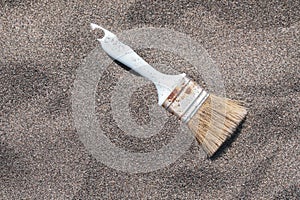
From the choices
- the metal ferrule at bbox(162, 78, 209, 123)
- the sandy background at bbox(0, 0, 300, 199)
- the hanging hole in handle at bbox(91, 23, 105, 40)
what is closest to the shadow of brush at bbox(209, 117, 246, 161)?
the sandy background at bbox(0, 0, 300, 199)

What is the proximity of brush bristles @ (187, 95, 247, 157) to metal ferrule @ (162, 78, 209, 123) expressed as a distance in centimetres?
2

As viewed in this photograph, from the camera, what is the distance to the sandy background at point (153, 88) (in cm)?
126

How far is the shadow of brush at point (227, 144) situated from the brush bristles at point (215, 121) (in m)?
0.04

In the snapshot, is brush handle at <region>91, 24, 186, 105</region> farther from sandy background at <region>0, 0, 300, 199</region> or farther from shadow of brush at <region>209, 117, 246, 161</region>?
shadow of brush at <region>209, 117, 246, 161</region>

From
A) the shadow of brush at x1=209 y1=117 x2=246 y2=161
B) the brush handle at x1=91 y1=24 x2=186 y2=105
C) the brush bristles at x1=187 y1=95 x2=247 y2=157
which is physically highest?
the brush handle at x1=91 y1=24 x2=186 y2=105

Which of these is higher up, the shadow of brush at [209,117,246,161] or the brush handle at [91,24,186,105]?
the brush handle at [91,24,186,105]

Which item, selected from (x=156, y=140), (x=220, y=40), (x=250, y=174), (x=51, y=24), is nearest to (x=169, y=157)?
(x=156, y=140)

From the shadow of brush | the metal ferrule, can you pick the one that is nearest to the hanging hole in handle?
the metal ferrule

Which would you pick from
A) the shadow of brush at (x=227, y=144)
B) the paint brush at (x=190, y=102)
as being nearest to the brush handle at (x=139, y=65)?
the paint brush at (x=190, y=102)

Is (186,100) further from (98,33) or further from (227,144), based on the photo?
(98,33)

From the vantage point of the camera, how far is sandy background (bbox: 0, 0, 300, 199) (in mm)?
1262

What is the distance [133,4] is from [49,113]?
0.35m

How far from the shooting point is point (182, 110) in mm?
1189

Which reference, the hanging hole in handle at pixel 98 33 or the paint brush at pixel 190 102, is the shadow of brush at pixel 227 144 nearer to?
the paint brush at pixel 190 102
